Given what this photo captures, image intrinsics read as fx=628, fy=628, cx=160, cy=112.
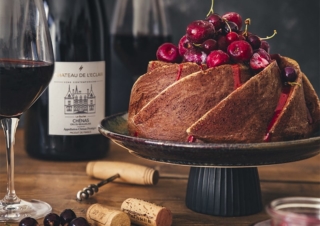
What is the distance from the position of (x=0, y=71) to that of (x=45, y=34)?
11cm

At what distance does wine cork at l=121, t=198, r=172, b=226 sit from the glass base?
0.50 feet

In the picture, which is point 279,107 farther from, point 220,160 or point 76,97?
point 76,97

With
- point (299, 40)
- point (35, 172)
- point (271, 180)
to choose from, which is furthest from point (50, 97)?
point (299, 40)

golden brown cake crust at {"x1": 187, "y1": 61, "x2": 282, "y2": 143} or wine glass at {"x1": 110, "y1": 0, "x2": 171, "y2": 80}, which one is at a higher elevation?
wine glass at {"x1": 110, "y1": 0, "x2": 171, "y2": 80}

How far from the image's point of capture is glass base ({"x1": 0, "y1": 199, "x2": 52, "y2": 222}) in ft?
3.39

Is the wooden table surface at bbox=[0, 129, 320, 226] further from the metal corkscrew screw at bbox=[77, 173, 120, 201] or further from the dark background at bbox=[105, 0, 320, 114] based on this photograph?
the dark background at bbox=[105, 0, 320, 114]

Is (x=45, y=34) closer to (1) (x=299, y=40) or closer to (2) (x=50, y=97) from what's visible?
(2) (x=50, y=97)

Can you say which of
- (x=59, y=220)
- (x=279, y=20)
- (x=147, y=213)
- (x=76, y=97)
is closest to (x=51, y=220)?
(x=59, y=220)

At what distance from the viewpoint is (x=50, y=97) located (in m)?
1.46

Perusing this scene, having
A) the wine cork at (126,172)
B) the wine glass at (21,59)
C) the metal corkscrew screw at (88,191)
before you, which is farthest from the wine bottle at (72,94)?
the wine glass at (21,59)

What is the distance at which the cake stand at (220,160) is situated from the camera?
94cm

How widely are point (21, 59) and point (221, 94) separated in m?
0.33

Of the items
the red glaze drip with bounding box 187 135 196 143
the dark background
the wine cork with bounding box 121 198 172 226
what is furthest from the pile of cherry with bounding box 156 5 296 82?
the dark background

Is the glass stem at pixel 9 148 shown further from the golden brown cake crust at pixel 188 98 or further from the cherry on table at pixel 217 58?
the cherry on table at pixel 217 58
